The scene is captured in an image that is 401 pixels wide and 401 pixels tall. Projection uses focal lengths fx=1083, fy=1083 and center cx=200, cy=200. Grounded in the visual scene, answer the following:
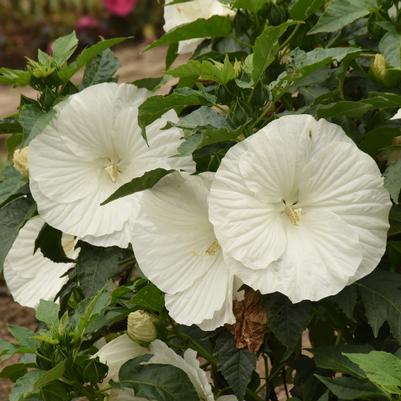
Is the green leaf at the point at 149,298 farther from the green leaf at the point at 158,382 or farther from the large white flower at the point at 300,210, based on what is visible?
the large white flower at the point at 300,210

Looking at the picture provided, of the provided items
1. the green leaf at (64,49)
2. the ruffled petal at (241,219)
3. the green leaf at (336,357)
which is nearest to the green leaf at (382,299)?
the green leaf at (336,357)

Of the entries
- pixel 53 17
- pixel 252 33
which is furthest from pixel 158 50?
pixel 252 33

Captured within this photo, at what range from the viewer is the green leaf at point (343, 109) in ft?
5.12

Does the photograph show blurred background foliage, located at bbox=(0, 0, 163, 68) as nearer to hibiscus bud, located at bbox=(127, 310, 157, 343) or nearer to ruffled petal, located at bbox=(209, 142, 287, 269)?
hibiscus bud, located at bbox=(127, 310, 157, 343)

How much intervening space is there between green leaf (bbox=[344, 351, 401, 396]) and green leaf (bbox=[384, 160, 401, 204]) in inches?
9.1

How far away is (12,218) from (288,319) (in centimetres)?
49

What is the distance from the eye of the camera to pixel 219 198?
154cm

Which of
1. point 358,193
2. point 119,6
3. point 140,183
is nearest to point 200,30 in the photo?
point 140,183

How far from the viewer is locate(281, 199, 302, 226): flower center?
61.6 inches

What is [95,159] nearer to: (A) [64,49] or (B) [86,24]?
(A) [64,49]

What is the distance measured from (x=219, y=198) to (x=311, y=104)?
24cm

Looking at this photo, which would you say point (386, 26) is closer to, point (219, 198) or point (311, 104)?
point (311, 104)

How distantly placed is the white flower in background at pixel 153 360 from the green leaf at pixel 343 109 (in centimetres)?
43

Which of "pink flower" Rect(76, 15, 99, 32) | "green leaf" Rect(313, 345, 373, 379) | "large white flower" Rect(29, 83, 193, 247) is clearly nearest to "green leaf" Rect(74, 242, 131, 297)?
"large white flower" Rect(29, 83, 193, 247)
